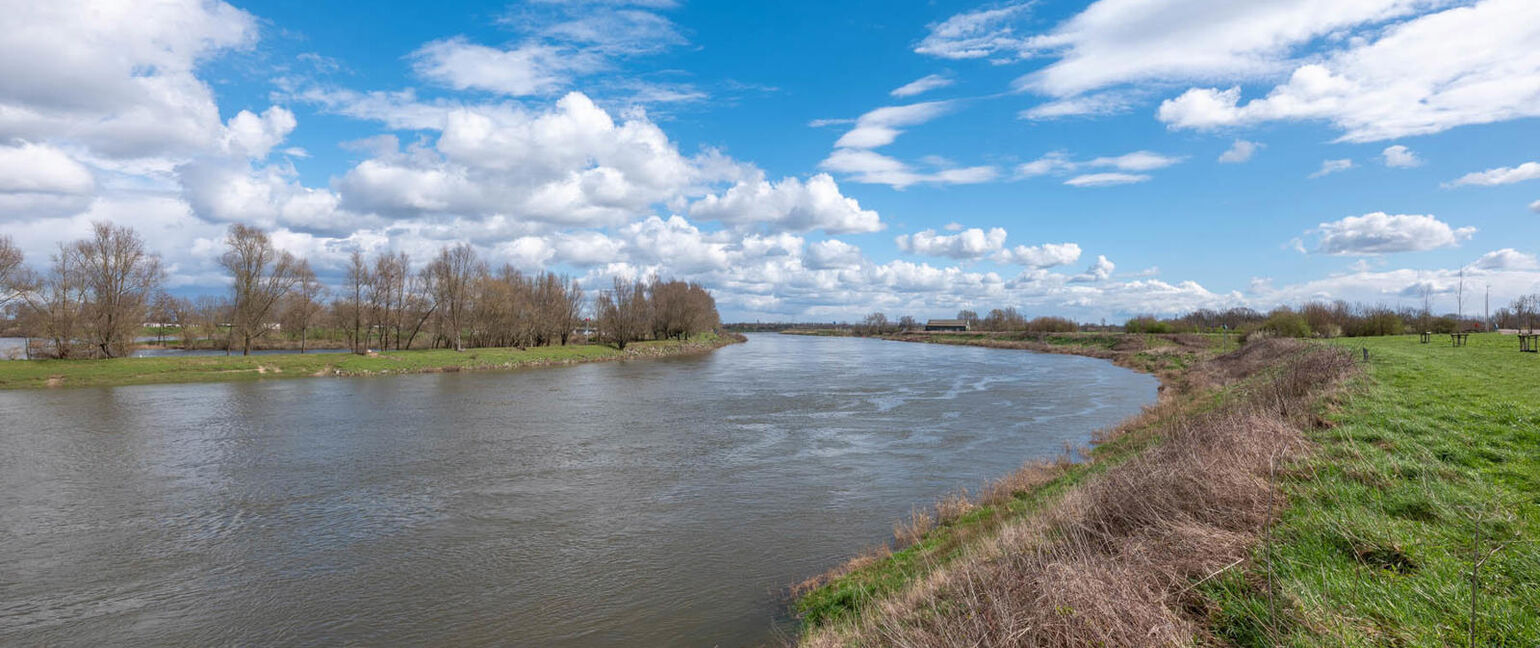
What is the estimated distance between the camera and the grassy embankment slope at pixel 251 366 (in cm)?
3766

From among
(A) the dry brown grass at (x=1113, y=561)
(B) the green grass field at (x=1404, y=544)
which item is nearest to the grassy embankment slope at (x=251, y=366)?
(A) the dry brown grass at (x=1113, y=561)

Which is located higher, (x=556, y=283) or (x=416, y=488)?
(x=556, y=283)

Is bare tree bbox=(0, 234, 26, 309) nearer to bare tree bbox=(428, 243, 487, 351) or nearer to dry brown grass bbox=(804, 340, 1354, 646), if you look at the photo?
bare tree bbox=(428, 243, 487, 351)

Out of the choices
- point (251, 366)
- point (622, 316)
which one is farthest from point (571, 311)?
point (251, 366)

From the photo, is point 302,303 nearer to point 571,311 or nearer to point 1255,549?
point 571,311

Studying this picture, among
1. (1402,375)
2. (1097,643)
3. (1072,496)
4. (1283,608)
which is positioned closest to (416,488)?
(1072,496)

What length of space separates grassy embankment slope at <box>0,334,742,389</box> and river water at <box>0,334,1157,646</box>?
8.50 m

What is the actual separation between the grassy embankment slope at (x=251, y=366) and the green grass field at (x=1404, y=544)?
52.6m

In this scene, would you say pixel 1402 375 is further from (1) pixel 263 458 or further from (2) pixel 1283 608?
(1) pixel 263 458

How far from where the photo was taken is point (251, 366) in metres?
43.8

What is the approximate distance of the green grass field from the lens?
442cm

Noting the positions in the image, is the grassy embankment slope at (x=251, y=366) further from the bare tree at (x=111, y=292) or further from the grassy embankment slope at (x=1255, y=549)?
the grassy embankment slope at (x=1255, y=549)

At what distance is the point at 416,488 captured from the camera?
15.9 metres

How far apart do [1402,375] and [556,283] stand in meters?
76.6
